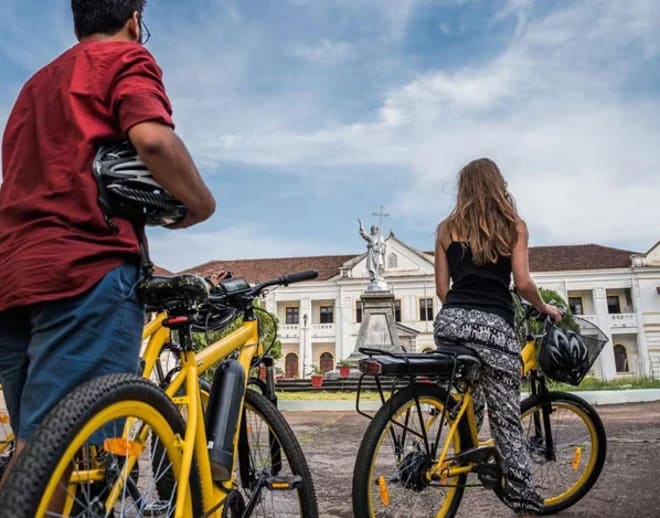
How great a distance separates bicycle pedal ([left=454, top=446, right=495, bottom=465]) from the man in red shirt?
5.52 ft

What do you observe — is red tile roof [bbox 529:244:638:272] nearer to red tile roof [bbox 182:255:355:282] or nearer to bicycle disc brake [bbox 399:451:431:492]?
red tile roof [bbox 182:255:355:282]

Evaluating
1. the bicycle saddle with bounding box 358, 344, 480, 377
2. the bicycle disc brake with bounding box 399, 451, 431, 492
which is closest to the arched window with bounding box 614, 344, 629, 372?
the bicycle saddle with bounding box 358, 344, 480, 377

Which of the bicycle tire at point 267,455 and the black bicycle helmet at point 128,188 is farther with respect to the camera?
the bicycle tire at point 267,455

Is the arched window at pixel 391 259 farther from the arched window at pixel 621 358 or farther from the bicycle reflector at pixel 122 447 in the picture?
the bicycle reflector at pixel 122 447

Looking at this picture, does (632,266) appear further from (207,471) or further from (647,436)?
(207,471)

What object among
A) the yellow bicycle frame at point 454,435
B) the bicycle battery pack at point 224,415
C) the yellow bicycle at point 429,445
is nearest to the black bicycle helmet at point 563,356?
the yellow bicycle at point 429,445

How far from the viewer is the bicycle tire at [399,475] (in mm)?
2303

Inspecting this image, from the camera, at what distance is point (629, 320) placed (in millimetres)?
38750

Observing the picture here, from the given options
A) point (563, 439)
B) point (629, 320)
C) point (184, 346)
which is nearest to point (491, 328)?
point (563, 439)

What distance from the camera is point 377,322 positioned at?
2048cm

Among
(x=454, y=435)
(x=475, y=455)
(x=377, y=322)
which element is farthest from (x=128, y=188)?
(x=377, y=322)

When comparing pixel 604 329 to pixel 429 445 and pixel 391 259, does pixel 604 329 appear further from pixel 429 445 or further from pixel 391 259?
pixel 429 445

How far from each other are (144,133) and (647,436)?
6.09 metres

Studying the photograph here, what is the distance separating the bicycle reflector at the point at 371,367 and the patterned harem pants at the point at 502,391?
609 millimetres
